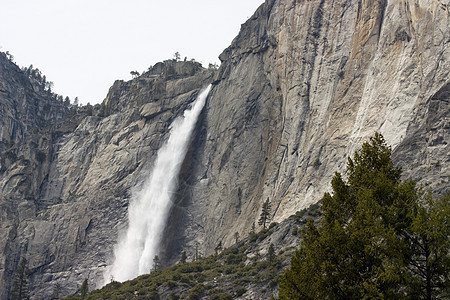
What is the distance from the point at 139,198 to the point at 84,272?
14988mm

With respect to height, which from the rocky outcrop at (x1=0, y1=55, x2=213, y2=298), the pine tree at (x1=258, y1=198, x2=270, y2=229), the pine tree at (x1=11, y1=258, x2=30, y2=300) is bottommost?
the pine tree at (x1=258, y1=198, x2=270, y2=229)

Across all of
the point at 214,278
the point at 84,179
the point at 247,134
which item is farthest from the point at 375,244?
the point at 84,179

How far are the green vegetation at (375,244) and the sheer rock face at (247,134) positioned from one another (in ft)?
68.9

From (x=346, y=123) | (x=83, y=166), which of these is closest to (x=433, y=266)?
(x=346, y=123)

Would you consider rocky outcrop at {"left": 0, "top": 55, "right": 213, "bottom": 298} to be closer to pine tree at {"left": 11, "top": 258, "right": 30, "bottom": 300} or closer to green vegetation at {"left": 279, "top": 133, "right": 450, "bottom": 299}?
pine tree at {"left": 11, "top": 258, "right": 30, "bottom": 300}

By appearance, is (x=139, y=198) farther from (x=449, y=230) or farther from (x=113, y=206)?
(x=449, y=230)

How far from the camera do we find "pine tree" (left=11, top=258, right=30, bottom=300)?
72812 mm

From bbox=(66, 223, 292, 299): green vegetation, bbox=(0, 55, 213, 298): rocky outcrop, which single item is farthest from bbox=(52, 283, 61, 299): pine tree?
bbox=(66, 223, 292, 299): green vegetation

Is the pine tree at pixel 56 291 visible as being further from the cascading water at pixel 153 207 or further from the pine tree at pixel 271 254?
the pine tree at pixel 271 254

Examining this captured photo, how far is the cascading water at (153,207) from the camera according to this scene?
246ft

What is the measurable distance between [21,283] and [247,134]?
41671mm

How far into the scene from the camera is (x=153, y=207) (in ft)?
263

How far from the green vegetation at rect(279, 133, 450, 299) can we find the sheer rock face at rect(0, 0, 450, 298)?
21.0 m

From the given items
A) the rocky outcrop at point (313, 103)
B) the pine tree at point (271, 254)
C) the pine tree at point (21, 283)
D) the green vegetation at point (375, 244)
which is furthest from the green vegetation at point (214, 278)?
the green vegetation at point (375, 244)
